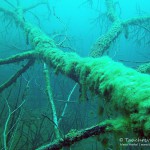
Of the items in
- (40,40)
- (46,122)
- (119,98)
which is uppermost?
(40,40)

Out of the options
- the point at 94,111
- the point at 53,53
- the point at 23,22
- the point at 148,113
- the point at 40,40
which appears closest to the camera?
the point at 148,113

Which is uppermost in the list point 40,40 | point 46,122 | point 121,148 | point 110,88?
point 40,40

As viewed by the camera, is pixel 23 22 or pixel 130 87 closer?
pixel 130 87

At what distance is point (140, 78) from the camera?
1323mm

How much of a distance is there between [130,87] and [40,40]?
2859mm

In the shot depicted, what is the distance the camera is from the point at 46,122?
8.66m

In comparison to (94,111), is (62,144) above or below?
below

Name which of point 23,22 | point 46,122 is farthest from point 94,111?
point 23,22

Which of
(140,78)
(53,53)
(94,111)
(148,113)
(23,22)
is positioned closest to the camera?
(148,113)

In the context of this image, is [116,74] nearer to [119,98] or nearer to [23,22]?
[119,98]

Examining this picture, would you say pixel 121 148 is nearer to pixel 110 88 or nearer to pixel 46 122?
pixel 110 88

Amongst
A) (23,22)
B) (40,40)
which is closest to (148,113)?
(40,40)

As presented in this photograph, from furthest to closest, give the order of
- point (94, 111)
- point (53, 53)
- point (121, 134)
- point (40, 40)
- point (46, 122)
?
point (94, 111) < point (46, 122) < point (40, 40) < point (53, 53) < point (121, 134)

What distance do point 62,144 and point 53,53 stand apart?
1.84 m
